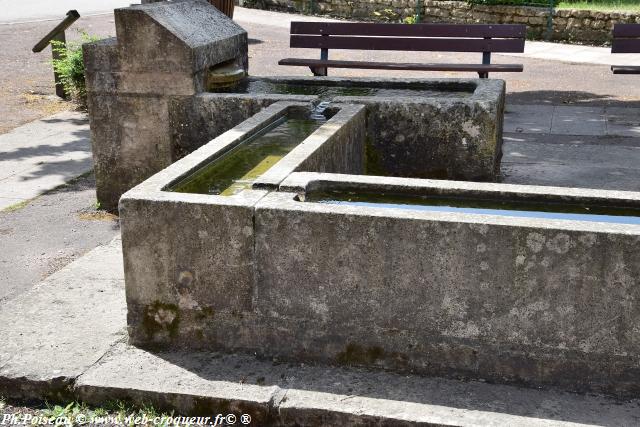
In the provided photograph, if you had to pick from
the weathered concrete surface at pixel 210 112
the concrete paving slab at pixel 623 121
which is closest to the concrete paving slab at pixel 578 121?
the concrete paving slab at pixel 623 121

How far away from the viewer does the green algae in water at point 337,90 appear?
6828 mm

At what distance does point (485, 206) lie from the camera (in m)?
4.12

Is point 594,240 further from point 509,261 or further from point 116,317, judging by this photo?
point 116,317

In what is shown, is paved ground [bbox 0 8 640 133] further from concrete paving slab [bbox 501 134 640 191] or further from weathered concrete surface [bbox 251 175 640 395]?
weathered concrete surface [bbox 251 175 640 395]

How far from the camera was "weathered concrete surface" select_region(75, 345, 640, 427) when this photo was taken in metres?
3.53

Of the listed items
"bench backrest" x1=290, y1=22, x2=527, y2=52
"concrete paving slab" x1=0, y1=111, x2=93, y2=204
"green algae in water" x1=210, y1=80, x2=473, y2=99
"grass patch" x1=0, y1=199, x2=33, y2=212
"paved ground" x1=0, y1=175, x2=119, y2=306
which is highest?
"bench backrest" x1=290, y1=22, x2=527, y2=52

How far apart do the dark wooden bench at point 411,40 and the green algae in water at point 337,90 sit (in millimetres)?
2507

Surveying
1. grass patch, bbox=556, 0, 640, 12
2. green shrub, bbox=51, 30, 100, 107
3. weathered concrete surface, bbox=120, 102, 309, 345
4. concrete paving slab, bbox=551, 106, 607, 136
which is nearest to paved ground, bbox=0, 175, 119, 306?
weathered concrete surface, bbox=120, 102, 309, 345

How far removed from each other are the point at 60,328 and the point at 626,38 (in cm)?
806

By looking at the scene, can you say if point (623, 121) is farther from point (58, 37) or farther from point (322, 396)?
point (58, 37)

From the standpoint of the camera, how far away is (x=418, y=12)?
16953 mm

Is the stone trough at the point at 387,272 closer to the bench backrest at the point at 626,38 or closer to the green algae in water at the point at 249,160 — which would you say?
the green algae in water at the point at 249,160

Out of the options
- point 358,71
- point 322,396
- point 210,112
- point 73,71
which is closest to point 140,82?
point 210,112

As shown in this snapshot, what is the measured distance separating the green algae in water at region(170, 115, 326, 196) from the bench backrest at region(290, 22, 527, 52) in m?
4.63
